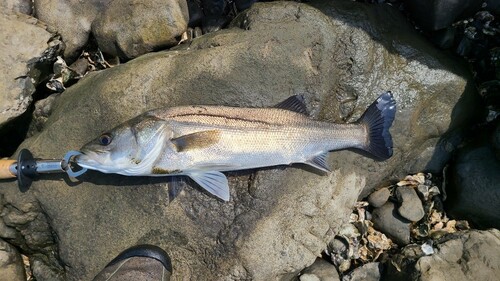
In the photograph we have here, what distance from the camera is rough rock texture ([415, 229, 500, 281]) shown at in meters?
4.82

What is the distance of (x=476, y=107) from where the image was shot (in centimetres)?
550

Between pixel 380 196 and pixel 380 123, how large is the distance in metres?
1.24

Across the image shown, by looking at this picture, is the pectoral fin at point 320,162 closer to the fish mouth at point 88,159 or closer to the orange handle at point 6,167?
the fish mouth at point 88,159

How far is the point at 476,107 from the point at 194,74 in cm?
361

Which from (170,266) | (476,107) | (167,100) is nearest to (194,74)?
(167,100)

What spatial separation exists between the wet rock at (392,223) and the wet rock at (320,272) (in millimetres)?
856

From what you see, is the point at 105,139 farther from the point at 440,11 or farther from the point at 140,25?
the point at 440,11

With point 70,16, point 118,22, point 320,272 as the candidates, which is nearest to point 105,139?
point 118,22

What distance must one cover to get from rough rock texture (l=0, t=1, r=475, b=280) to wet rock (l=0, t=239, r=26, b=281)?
0.33m

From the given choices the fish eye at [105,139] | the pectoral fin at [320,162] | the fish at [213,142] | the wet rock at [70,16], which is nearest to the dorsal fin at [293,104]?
the fish at [213,142]

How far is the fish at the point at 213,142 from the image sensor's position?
4383mm

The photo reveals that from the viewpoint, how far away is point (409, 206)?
18.1 feet

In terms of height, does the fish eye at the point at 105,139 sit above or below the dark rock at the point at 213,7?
below

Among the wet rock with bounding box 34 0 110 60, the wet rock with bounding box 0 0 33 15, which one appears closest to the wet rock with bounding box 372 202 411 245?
the wet rock with bounding box 34 0 110 60
